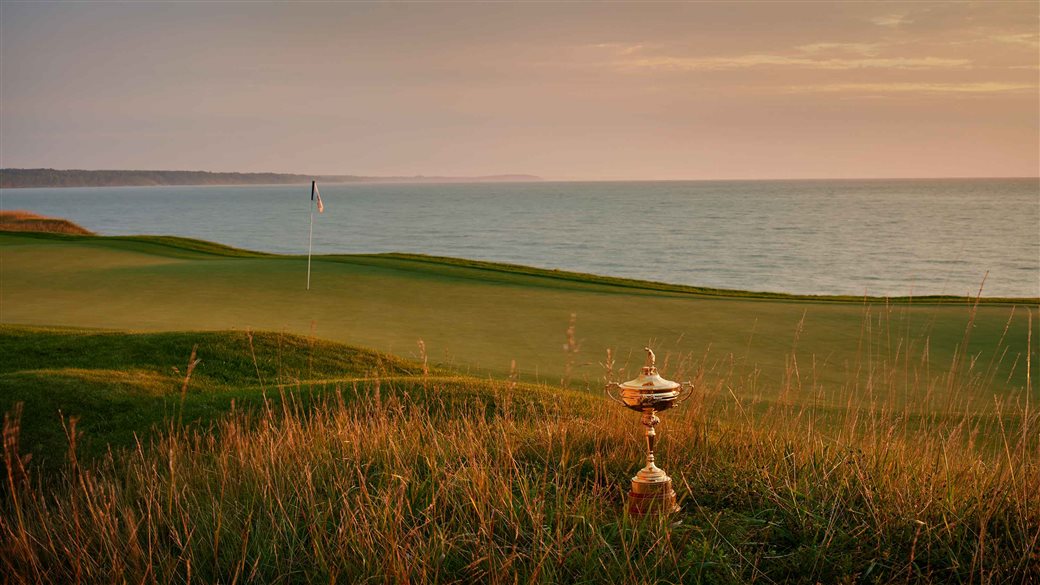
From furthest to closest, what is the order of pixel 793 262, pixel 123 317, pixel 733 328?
pixel 793 262, pixel 123 317, pixel 733 328

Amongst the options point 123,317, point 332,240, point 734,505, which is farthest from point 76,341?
point 332,240

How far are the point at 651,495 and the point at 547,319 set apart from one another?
310 inches

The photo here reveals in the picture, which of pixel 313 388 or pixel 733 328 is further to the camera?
pixel 733 328

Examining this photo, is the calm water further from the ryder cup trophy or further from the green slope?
the ryder cup trophy

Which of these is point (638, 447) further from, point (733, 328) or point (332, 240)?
point (332, 240)

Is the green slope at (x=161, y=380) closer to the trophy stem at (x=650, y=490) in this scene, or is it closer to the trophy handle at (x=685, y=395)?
the trophy handle at (x=685, y=395)

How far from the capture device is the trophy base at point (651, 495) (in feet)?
12.7

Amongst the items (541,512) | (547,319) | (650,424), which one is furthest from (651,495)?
(547,319)

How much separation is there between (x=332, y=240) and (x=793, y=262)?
33.6 m

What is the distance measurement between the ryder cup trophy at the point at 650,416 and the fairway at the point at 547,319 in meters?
2.97

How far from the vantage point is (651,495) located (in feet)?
12.7

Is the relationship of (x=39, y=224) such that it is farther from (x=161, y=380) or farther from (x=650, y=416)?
(x=650, y=416)

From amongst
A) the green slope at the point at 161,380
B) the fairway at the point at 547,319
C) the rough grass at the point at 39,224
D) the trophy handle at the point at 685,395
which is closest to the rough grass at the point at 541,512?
the trophy handle at the point at 685,395

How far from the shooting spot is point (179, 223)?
91188mm
